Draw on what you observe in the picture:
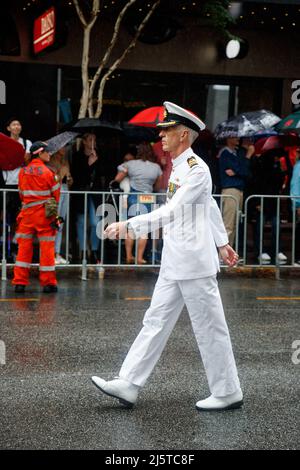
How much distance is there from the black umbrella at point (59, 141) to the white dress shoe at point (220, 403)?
23.4ft

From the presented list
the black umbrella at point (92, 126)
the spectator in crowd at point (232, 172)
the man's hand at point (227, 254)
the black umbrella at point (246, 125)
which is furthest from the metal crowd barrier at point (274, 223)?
the man's hand at point (227, 254)

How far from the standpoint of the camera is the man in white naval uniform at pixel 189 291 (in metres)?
6.00

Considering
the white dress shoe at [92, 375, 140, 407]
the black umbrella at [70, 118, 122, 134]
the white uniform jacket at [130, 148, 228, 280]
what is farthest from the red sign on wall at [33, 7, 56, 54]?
the white dress shoe at [92, 375, 140, 407]

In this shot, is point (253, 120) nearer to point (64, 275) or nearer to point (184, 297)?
point (64, 275)

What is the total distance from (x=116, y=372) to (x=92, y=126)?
6.80 metres

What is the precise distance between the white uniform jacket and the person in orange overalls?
5229 mm

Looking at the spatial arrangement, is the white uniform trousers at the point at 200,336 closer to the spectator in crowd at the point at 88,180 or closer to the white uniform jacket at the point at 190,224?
the white uniform jacket at the point at 190,224

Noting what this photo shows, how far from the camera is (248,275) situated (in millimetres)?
13438

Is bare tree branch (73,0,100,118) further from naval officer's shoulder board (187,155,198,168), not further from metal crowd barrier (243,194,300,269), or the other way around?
naval officer's shoulder board (187,155,198,168)

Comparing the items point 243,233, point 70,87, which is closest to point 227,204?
point 243,233

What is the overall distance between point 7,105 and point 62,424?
40.4 ft

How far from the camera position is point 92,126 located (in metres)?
13.3

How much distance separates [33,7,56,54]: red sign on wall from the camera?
50.7ft
